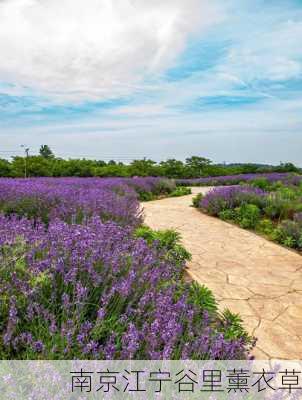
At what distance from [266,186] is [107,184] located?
550 cm

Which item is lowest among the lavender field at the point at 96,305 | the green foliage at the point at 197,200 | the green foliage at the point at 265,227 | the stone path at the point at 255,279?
the stone path at the point at 255,279

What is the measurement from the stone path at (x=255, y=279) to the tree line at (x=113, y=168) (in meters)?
10.4

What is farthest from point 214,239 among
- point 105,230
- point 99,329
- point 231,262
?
point 99,329

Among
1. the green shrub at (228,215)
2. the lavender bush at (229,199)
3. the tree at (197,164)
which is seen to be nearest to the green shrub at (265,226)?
the green shrub at (228,215)

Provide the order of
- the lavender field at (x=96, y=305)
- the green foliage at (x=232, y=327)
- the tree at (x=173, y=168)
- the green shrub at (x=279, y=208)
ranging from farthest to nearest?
the tree at (x=173, y=168) < the green shrub at (x=279, y=208) < the green foliage at (x=232, y=327) < the lavender field at (x=96, y=305)

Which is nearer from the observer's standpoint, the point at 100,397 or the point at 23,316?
the point at 100,397

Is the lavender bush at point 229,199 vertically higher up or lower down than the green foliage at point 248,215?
higher up

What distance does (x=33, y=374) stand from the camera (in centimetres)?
132

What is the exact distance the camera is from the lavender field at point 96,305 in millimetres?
1508

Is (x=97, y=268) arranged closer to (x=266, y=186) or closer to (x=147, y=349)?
(x=147, y=349)

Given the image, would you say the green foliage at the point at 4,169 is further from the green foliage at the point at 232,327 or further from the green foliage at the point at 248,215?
the green foliage at the point at 232,327

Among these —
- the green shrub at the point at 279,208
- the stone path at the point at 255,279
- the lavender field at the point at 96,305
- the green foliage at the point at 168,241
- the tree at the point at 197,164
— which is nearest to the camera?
the lavender field at the point at 96,305

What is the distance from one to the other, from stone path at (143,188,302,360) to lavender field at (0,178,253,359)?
0.34 meters

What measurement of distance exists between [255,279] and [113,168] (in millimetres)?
14044
